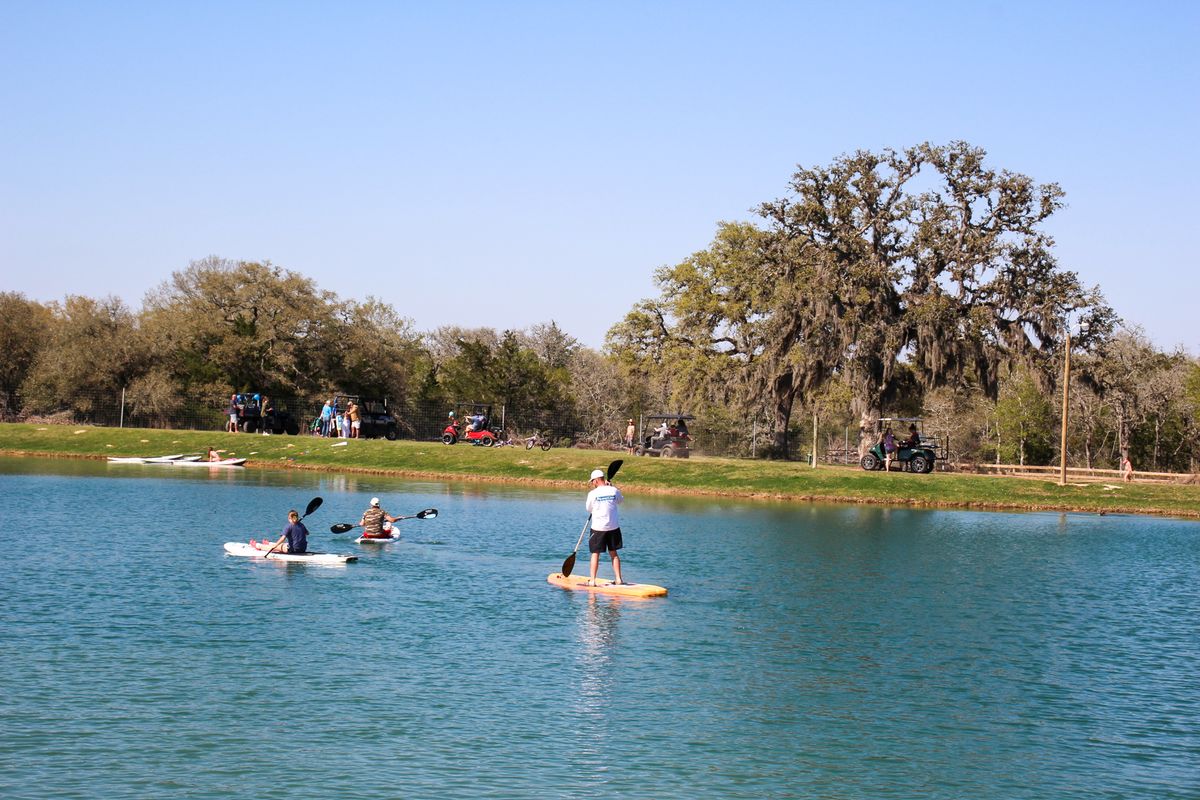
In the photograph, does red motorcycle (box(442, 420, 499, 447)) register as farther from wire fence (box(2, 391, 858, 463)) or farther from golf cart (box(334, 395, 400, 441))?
wire fence (box(2, 391, 858, 463))

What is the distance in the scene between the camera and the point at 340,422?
218 feet

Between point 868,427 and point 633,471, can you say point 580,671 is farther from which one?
point 868,427

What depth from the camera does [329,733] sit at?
13.6 m

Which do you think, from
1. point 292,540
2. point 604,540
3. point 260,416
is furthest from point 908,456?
point 260,416

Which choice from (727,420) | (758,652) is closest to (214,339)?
(727,420)

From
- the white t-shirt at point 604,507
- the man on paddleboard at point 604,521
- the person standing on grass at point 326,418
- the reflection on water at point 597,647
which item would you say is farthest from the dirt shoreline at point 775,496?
the reflection on water at point 597,647

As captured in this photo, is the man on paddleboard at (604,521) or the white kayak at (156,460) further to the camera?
the white kayak at (156,460)

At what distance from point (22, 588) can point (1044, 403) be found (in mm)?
64490

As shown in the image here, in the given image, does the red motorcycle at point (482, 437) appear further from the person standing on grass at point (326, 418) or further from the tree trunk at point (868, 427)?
the tree trunk at point (868, 427)

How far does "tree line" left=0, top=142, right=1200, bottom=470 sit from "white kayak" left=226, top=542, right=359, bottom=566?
123 feet

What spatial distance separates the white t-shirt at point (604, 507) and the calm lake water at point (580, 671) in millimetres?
1702

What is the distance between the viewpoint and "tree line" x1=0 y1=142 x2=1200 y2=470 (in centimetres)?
6009

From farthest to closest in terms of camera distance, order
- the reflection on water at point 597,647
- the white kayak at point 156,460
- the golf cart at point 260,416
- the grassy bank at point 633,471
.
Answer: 1. the golf cart at point 260,416
2. the white kayak at point 156,460
3. the grassy bank at point 633,471
4. the reflection on water at point 597,647

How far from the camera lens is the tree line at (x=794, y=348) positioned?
6009 cm
